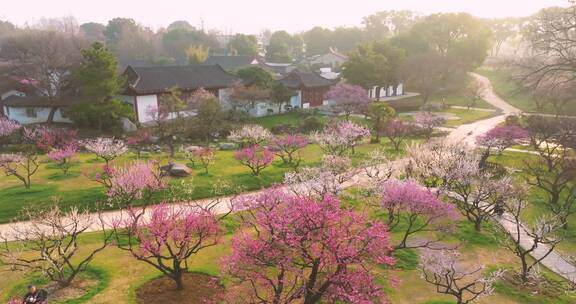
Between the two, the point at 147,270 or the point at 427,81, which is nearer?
the point at 147,270

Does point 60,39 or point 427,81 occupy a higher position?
point 60,39

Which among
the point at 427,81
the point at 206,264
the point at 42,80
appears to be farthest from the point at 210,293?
the point at 427,81

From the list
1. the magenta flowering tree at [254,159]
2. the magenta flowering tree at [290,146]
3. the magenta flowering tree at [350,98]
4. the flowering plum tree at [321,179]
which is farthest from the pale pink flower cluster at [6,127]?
the magenta flowering tree at [350,98]

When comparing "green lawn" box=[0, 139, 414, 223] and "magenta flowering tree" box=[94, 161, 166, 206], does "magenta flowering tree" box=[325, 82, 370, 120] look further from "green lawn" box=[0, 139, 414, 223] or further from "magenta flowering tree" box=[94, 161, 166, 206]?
Answer: "magenta flowering tree" box=[94, 161, 166, 206]

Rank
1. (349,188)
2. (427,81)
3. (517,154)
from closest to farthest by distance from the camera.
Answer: (349,188) → (517,154) → (427,81)

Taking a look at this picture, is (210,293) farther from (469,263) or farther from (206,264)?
(469,263)

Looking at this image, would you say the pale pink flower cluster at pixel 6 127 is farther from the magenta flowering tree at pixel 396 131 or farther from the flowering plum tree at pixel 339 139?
→ the magenta flowering tree at pixel 396 131

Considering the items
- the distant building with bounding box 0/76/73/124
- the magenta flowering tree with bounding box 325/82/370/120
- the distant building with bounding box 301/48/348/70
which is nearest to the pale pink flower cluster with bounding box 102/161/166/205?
the distant building with bounding box 0/76/73/124
